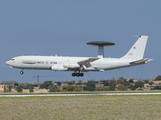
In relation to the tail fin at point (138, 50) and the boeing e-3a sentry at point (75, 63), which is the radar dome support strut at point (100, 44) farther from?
the boeing e-3a sentry at point (75, 63)

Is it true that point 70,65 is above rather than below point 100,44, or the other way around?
below

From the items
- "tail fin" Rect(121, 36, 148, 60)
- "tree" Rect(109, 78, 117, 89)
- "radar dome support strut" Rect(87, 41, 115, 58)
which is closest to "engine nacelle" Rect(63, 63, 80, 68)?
"tail fin" Rect(121, 36, 148, 60)

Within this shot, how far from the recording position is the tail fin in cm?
7169

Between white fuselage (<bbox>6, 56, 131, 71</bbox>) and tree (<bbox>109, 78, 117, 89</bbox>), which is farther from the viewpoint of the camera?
tree (<bbox>109, 78, 117, 89</bbox>)

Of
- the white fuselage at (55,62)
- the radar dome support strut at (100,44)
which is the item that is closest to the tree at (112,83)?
the radar dome support strut at (100,44)

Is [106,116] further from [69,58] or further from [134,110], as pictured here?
[69,58]

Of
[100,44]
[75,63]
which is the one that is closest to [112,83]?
[100,44]

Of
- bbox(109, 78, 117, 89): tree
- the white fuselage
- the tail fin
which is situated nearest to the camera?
the white fuselage

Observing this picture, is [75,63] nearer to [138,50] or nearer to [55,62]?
[55,62]

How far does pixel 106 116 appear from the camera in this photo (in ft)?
96.7

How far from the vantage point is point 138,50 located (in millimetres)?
72875

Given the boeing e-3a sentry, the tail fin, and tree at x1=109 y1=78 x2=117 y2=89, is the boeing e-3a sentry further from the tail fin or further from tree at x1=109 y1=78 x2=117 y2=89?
tree at x1=109 y1=78 x2=117 y2=89

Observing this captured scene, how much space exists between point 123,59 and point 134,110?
37.2 meters

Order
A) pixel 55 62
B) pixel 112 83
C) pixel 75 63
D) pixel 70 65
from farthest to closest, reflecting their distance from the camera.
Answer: pixel 112 83 < pixel 75 63 < pixel 55 62 < pixel 70 65
